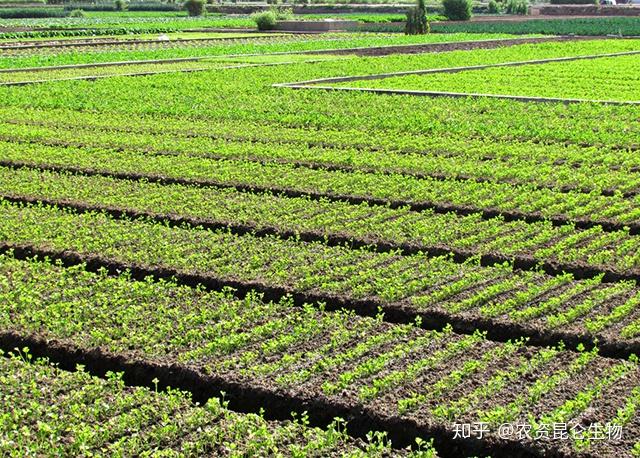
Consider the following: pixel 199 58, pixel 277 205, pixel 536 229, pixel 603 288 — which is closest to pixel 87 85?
pixel 199 58

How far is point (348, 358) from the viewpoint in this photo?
7633 millimetres

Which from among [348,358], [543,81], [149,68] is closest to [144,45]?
[149,68]

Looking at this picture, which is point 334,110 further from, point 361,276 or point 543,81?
point 361,276

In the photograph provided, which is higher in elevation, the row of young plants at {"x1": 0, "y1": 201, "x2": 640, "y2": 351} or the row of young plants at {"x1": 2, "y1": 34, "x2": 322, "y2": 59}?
the row of young plants at {"x1": 0, "y1": 201, "x2": 640, "y2": 351}

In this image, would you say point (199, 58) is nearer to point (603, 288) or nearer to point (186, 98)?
point (186, 98)

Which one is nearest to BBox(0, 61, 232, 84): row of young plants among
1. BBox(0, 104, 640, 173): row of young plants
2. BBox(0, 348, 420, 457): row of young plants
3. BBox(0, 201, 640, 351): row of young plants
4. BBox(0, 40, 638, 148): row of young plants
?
BBox(0, 40, 638, 148): row of young plants

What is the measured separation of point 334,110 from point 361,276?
1092 centimetres

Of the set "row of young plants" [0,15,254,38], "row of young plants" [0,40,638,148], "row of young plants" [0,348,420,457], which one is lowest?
"row of young plants" [0,15,254,38]

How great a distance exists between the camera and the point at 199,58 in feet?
109

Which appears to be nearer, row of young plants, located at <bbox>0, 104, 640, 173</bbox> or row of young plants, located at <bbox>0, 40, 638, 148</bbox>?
row of young plants, located at <bbox>0, 104, 640, 173</bbox>

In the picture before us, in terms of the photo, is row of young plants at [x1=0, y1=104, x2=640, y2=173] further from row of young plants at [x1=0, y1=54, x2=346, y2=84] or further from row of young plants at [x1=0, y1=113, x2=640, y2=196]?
row of young plants at [x1=0, y1=54, x2=346, y2=84]

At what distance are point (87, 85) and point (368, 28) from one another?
91.2 ft

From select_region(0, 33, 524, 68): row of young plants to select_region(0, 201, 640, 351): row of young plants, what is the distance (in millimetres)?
21003

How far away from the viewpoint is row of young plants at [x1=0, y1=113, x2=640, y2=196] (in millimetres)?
13312
